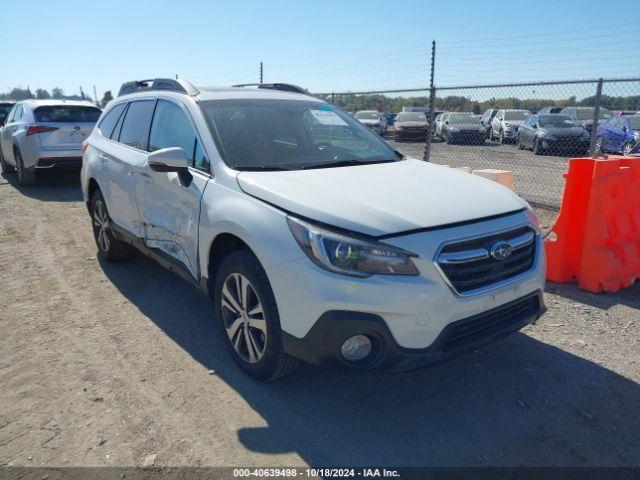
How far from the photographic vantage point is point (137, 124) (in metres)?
4.69

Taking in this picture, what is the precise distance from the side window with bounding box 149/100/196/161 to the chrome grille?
6.55 ft

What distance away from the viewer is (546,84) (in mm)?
7668

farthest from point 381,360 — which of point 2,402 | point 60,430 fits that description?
A: point 2,402

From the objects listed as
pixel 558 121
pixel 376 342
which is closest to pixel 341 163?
pixel 376 342

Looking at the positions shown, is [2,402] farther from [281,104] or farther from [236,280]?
[281,104]

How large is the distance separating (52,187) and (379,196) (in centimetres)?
970

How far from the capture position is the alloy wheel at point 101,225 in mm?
5355

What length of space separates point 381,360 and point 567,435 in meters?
1.11

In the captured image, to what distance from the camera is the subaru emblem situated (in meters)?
2.80

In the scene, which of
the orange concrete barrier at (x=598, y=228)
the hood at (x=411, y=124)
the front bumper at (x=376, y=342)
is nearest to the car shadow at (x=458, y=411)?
the front bumper at (x=376, y=342)

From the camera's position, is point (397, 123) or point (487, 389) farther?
point (397, 123)

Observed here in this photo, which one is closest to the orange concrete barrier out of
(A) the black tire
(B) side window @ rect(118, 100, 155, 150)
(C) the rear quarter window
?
(B) side window @ rect(118, 100, 155, 150)

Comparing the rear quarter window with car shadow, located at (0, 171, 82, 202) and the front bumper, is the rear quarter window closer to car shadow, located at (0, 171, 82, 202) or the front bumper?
car shadow, located at (0, 171, 82, 202)

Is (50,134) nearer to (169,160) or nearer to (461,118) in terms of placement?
(169,160)
